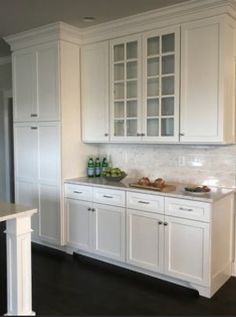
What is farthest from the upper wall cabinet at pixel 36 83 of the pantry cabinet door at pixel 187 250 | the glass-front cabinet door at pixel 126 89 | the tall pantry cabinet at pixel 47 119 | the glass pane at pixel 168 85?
the pantry cabinet door at pixel 187 250

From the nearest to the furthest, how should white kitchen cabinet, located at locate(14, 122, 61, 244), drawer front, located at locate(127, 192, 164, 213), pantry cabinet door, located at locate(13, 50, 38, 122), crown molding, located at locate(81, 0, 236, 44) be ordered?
crown molding, located at locate(81, 0, 236, 44) → drawer front, located at locate(127, 192, 164, 213) → white kitchen cabinet, located at locate(14, 122, 61, 244) → pantry cabinet door, located at locate(13, 50, 38, 122)

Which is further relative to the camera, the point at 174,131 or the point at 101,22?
the point at 101,22

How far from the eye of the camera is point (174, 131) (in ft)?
10.7

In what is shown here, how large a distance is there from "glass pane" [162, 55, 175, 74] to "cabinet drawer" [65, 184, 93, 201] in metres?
1.46

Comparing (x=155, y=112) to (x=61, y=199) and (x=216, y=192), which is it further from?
(x=61, y=199)

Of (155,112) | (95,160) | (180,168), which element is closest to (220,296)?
(180,168)

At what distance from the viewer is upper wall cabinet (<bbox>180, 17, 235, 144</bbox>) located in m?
2.97

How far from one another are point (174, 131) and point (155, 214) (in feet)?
2.70

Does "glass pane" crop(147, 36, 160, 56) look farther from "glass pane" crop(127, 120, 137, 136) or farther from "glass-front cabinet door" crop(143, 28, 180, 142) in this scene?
"glass pane" crop(127, 120, 137, 136)

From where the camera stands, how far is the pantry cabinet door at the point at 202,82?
2.98 meters

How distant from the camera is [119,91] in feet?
12.1

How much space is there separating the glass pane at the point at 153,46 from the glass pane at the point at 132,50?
152mm

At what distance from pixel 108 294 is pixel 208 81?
6.92 feet

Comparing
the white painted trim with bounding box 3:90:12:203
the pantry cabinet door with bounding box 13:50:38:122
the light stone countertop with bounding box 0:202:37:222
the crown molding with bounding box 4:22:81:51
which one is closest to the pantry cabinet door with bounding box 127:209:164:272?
the light stone countertop with bounding box 0:202:37:222
